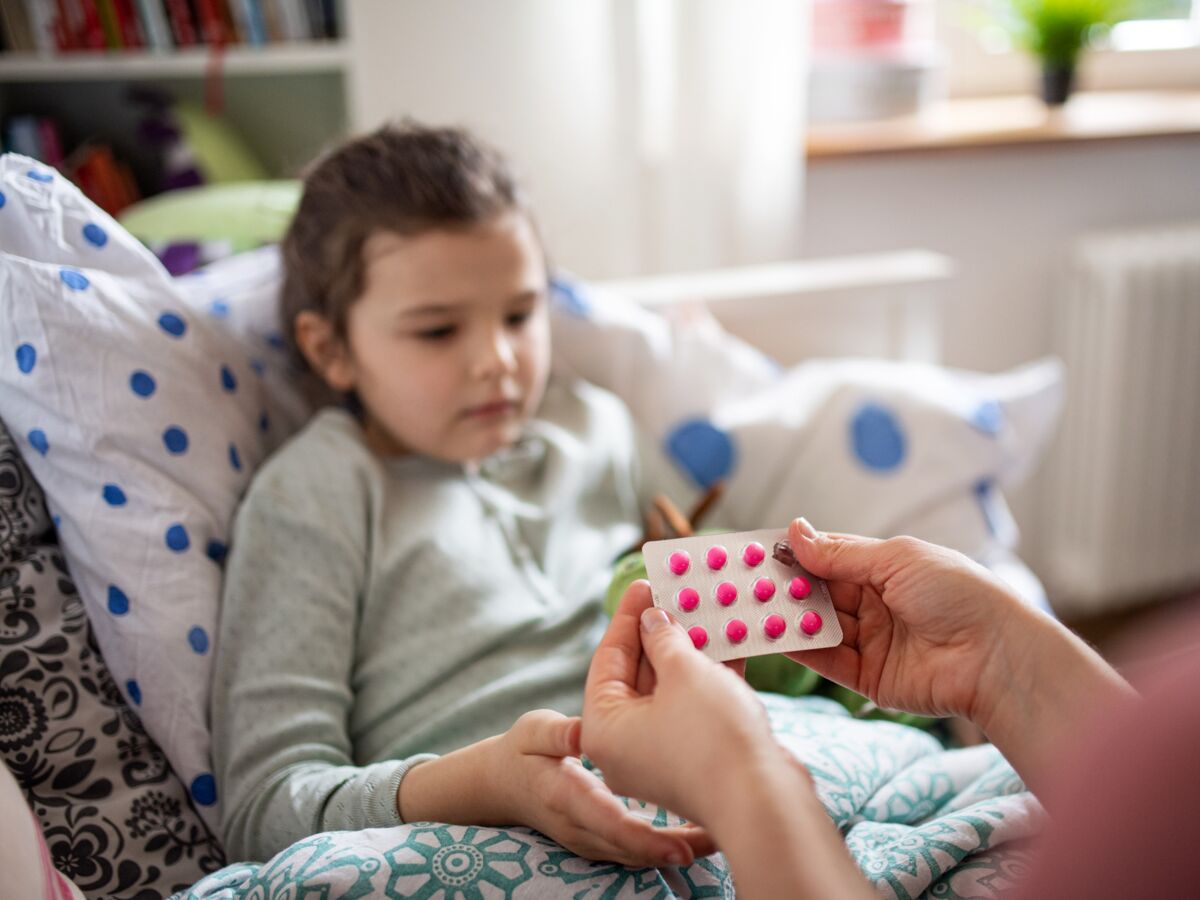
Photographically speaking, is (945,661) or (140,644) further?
(140,644)

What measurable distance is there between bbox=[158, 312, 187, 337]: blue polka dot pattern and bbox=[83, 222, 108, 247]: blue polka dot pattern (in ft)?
0.25

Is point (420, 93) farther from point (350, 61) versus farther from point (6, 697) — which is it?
point (6, 697)

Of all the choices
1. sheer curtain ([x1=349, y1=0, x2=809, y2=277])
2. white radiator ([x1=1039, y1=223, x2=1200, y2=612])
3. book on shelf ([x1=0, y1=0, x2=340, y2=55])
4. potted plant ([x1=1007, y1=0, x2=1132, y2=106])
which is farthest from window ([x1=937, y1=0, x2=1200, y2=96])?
book on shelf ([x1=0, y1=0, x2=340, y2=55])

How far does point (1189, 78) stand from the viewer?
2.13 meters

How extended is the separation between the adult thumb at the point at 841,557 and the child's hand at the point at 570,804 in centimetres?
18

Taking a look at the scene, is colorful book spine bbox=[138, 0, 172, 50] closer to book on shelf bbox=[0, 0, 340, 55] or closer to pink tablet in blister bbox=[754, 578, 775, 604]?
book on shelf bbox=[0, 0, 340, 55]

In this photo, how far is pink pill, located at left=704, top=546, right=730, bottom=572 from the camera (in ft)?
2.14

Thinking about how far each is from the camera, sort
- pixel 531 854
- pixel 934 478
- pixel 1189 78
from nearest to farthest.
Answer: pixel 531 854 → pixel 934 478 → pixel 1189 78

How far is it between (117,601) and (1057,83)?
177 centimetres

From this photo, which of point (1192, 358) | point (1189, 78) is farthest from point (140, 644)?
point (1189, 78)

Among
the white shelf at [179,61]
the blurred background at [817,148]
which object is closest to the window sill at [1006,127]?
the blurred background at [817,148]

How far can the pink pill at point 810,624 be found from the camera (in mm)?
633

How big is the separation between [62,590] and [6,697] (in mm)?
101

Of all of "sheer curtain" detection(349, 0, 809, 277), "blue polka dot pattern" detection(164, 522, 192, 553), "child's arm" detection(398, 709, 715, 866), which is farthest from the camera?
"sheer curtain" detection(349, 0, 809, 277)
